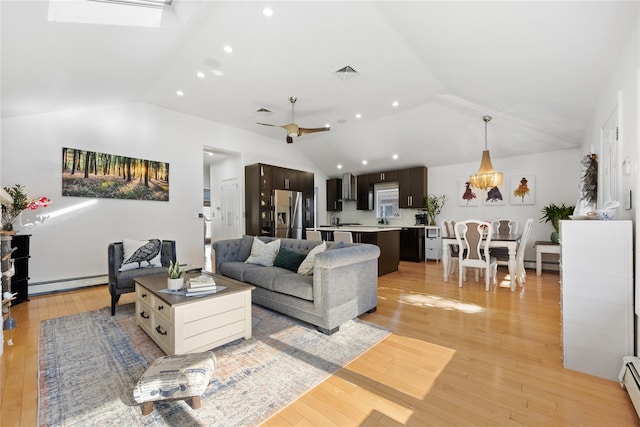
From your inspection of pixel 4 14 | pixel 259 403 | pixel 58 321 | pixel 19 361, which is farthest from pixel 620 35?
pixel 58 321

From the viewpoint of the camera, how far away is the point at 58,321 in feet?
9.70

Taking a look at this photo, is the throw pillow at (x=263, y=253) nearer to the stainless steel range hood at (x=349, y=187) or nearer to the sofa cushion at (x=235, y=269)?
the sofa cushion at (x=235, y=269)

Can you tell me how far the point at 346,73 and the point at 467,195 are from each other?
442 cm

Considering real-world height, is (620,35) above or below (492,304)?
above

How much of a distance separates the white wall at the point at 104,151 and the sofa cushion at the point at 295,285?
329 cm

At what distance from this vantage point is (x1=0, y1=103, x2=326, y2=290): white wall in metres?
3.97

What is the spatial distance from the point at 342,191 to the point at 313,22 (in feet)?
18.3

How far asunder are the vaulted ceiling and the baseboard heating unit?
2.31 meters

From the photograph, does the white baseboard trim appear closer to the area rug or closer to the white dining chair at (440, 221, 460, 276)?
the area rug

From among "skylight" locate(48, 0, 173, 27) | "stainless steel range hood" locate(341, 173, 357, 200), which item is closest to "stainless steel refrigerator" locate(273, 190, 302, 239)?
"stainless steel range hood" locate(341, 173, 357, 200)

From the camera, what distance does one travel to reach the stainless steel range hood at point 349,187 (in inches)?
317

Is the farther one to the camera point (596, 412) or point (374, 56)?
point (374, 56)

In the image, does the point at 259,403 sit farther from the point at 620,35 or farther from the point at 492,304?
the point at 620,35

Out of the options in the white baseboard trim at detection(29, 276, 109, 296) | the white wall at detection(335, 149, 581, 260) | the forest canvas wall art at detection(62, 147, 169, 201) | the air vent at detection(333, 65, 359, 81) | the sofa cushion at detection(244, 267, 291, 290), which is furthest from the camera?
the white wall at detection(335, 149, 581, 260)
